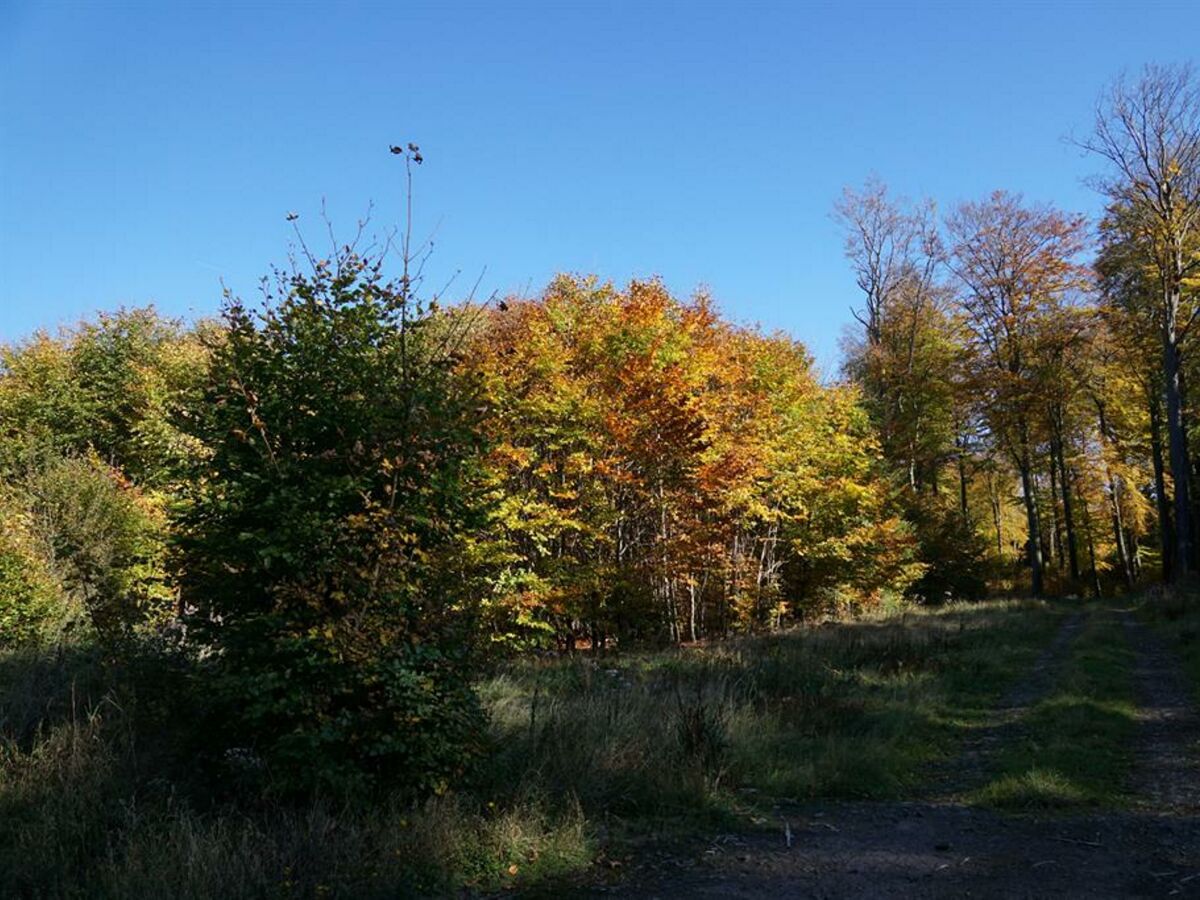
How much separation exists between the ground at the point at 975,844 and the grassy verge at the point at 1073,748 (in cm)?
4

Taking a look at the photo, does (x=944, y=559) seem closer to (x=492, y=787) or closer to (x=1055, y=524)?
(x=1055, y=524)

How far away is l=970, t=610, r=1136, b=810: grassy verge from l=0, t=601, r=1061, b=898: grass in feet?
2.61

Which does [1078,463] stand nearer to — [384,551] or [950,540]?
[950,540]

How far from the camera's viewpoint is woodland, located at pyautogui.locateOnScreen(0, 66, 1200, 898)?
5234 millimetres

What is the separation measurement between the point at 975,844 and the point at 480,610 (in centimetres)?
388

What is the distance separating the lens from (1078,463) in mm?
35250

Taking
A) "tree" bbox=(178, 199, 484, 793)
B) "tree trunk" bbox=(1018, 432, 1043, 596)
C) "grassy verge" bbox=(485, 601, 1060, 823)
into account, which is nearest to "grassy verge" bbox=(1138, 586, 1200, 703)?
"grassy verge" bbox=(485, 601, 1060, 823)

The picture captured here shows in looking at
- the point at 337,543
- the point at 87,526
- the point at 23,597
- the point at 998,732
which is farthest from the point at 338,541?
the point at 87,526

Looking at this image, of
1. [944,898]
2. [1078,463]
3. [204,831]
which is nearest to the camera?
[944,898]

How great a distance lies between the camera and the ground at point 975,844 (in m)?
4.80

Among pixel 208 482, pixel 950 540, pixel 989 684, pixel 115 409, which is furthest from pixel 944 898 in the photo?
pixel 115 409

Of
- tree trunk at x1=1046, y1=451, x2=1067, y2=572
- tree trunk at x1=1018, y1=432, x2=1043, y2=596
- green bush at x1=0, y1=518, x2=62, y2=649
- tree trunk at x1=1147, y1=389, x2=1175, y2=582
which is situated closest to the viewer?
green bush at x1=0, y1=518, x2=62, y2=649

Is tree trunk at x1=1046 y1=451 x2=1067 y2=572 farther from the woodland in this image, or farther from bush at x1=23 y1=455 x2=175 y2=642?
bush at x1=23 y1=455 x2=175 y2=642

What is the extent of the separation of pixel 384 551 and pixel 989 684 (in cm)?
1005
